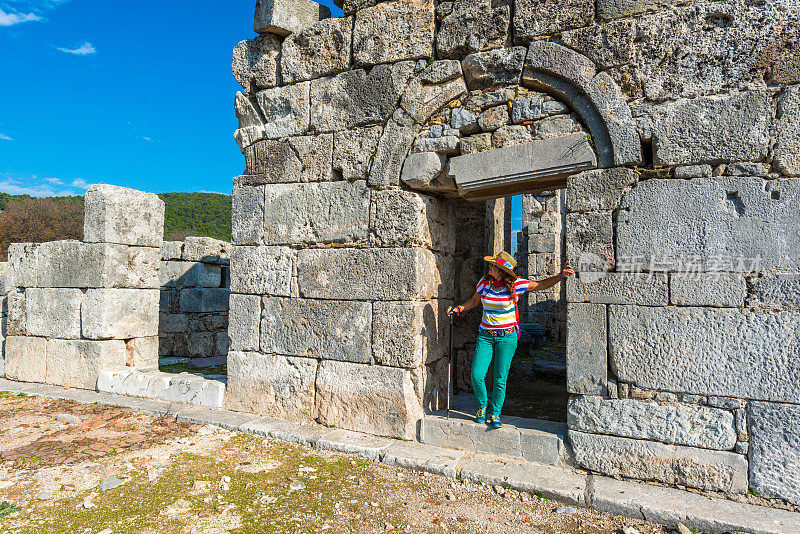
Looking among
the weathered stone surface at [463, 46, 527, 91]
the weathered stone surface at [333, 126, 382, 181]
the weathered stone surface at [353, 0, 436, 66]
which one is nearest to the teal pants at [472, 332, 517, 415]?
the weathered stone surface at [333, 126, 382, 181]

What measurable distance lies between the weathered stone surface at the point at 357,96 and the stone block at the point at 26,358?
5037 millimetres

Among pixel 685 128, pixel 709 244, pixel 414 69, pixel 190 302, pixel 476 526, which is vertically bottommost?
pixel 476 526

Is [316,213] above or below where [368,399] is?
above

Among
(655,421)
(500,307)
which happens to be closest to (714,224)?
(655,421)

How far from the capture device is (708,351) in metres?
3.50

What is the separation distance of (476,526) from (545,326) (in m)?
9.67

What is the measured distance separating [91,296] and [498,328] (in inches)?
204

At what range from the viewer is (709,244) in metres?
3.53

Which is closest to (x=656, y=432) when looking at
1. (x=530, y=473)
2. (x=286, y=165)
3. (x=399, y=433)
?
(x=530, y=473)

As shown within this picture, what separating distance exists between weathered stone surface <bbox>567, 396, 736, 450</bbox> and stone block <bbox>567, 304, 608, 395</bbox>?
11 centimetres

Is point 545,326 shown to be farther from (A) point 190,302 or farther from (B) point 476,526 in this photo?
(B) point 476,526

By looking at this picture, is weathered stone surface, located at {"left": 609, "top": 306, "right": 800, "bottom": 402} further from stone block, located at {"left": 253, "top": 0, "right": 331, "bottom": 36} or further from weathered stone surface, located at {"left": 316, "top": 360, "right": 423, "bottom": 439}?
stone block, located at {"left": 253, "top": 0, "right": 331, "bottom": 36}

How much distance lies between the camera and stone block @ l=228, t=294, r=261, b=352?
5227 mm

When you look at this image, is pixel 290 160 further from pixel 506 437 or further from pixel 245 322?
pixel 506 437
